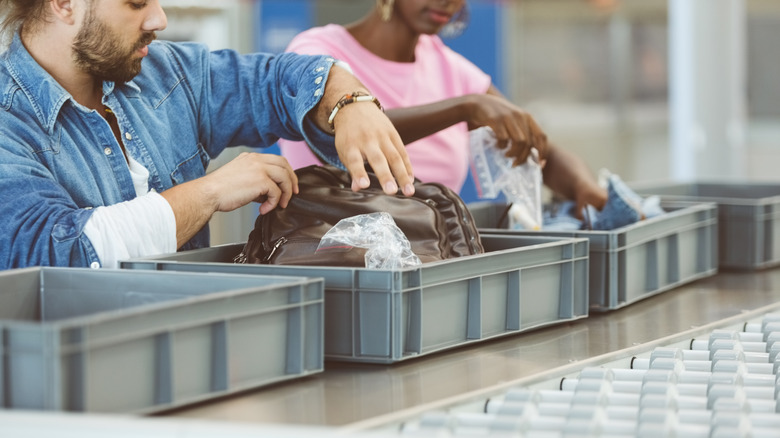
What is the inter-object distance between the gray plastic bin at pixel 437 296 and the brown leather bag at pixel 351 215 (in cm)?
9

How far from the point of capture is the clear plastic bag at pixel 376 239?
1.38 metres

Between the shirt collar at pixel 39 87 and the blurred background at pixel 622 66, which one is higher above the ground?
the blurred background at pixel 622 66

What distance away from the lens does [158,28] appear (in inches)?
64.8

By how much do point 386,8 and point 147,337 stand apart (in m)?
1.47

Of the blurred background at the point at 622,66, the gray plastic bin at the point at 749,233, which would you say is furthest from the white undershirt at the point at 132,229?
the blurred background at the point at 622,66

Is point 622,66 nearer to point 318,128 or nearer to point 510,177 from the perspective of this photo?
point 510,177

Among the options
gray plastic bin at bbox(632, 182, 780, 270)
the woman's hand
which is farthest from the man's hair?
gray plastic bin at bbox(632, 182, 780, 270)

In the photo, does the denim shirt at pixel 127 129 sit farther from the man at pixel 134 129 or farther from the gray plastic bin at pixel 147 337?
the gray plastic bin at pixel 147 337

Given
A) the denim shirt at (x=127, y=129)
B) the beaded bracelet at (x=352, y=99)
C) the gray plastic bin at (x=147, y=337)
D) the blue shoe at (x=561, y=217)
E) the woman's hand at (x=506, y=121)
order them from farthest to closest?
the blue shoe at (x=561, y=217) < the woman's hand at (x=506, y=121) < the beaded bracelet at (x=352, y=99) < the denim shirt at (x=127, y=129) < the gray plastic bin at (x=147, y=337)

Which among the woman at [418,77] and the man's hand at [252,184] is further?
the woman at [418,77]

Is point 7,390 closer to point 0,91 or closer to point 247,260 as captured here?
point 247,260

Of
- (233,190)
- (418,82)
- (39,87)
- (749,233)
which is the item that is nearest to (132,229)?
(233,190)

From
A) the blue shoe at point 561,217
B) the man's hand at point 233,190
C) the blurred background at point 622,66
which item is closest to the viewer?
the man's hand at point 233,190

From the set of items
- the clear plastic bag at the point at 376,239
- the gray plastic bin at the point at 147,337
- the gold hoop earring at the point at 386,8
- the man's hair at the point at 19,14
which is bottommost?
the gray plastic bin at the point at 147,337
